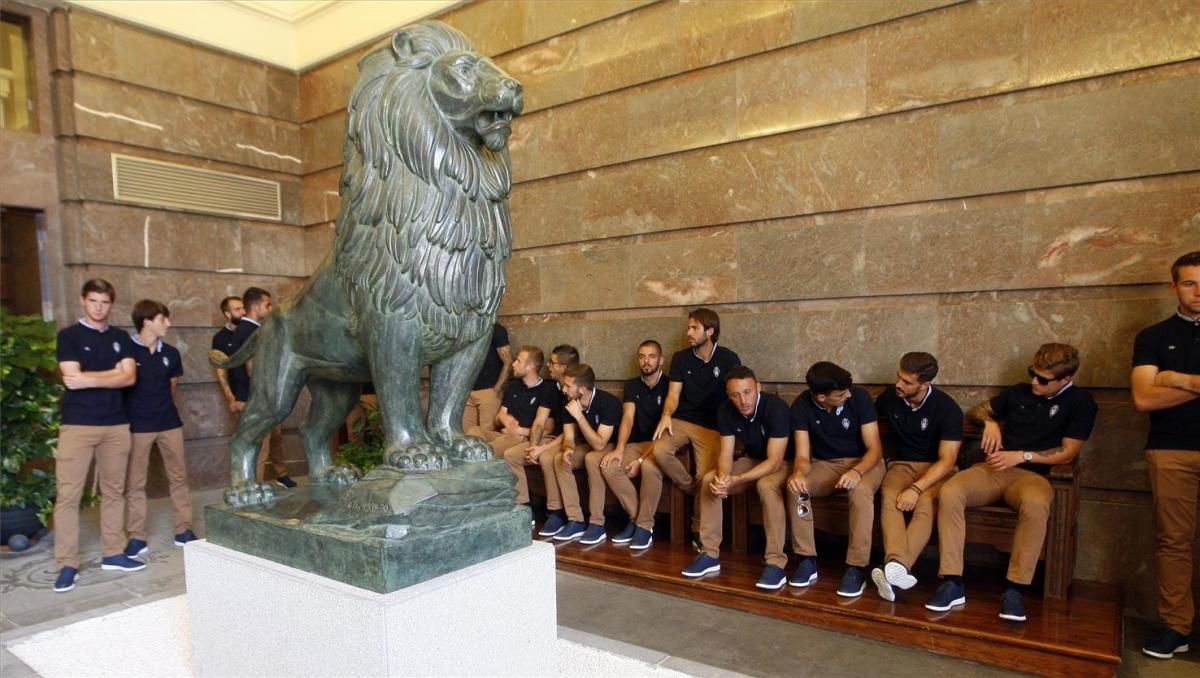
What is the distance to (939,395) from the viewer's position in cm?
362

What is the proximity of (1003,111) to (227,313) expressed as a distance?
19.2ft

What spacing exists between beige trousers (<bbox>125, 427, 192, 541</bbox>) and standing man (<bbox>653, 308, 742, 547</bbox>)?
125 inches

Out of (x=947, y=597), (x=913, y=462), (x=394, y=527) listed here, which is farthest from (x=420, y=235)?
(x=913, y=462)

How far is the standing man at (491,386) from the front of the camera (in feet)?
17.8

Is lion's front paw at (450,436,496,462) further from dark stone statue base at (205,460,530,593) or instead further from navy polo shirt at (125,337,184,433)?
navy polo shirt at (125,337,184,433)

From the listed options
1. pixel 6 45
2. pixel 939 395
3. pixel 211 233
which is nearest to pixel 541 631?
pixel 939 395

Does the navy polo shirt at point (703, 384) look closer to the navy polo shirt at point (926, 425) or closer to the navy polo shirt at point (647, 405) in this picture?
the navy polo shirt at point (647, 405)

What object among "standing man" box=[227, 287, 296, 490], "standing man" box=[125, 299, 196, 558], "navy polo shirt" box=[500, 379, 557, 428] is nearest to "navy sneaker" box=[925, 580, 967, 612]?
"navy polo shirt" box=[500, 379, 557, 428]

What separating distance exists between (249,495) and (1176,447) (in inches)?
149

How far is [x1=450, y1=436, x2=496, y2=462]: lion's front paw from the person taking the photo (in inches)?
77.5

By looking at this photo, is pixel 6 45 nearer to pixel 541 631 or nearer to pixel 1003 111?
pixel 541 631

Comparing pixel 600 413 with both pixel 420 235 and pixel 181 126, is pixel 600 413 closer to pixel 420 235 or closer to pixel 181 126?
pixel 420 235

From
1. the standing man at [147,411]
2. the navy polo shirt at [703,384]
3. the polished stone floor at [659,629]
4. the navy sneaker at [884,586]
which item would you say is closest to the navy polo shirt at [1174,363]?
the polished stone floor at [659,629]

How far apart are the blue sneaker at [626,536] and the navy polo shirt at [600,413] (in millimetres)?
669
